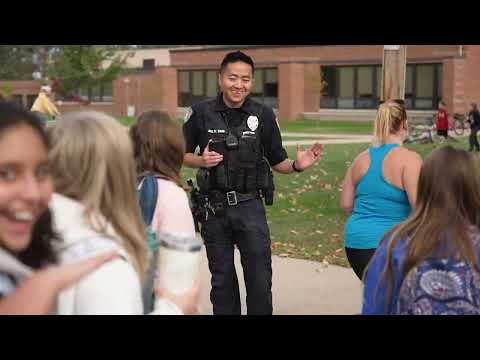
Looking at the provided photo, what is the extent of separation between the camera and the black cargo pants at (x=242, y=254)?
5109 mm

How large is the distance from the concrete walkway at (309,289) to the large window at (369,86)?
124 feet

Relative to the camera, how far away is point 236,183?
512cm

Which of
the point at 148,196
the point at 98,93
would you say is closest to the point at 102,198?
the point at 148,196

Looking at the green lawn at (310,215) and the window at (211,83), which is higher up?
the window at (211,83)

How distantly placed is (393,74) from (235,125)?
2.76 m

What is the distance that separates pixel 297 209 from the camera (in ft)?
38.5

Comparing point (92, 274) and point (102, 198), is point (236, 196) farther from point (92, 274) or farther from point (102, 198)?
point (92, 274)

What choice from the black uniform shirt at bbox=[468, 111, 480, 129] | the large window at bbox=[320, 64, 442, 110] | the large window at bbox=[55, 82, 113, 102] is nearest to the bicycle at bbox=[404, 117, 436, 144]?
the black uniform shirt at bbox=[468, 111, 480, 129]

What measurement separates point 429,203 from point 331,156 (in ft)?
58.0

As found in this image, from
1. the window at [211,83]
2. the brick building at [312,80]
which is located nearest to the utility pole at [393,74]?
the brick building at [312,80]

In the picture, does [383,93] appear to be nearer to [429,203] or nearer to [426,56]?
[429,203]

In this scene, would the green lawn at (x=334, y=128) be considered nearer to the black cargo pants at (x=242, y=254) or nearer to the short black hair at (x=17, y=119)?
the black cargo pants at (x=242, y=254)

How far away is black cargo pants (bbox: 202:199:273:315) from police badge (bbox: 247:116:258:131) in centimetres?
50
